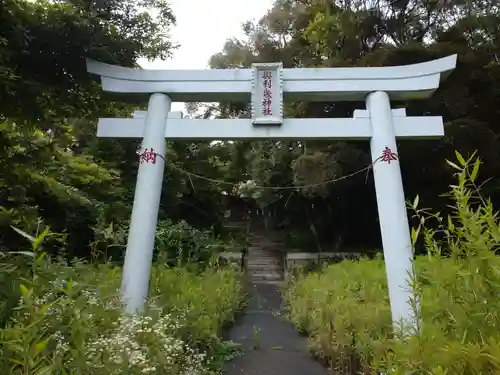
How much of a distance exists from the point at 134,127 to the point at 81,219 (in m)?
2.84

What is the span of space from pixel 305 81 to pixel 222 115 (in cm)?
1120

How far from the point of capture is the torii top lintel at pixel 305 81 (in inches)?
205

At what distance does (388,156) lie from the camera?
4.89 metres

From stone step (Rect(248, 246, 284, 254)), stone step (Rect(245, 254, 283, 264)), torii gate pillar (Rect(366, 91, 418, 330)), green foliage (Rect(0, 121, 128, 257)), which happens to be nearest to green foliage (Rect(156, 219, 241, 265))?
green foliage (Rect(0, 121, 128, 257))

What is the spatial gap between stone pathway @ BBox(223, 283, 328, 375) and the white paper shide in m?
2.79

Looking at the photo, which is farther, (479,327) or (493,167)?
(493,167)

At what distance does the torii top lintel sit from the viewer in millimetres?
5211

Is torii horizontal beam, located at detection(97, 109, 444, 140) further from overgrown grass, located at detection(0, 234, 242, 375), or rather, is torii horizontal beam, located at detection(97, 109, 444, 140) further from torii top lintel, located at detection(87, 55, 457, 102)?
overgrown grass, located at detection(0, 234, 242, 375)

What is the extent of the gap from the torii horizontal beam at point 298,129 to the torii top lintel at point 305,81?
35cm

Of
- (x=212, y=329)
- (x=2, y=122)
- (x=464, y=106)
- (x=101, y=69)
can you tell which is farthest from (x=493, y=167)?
(x=2, y=122)

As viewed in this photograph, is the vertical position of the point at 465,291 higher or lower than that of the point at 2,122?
lower

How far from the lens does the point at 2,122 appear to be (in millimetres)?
4316

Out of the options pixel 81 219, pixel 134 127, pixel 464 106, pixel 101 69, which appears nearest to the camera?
pixel 101 69

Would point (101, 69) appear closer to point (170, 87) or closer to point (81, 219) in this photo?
point (170, 87)
